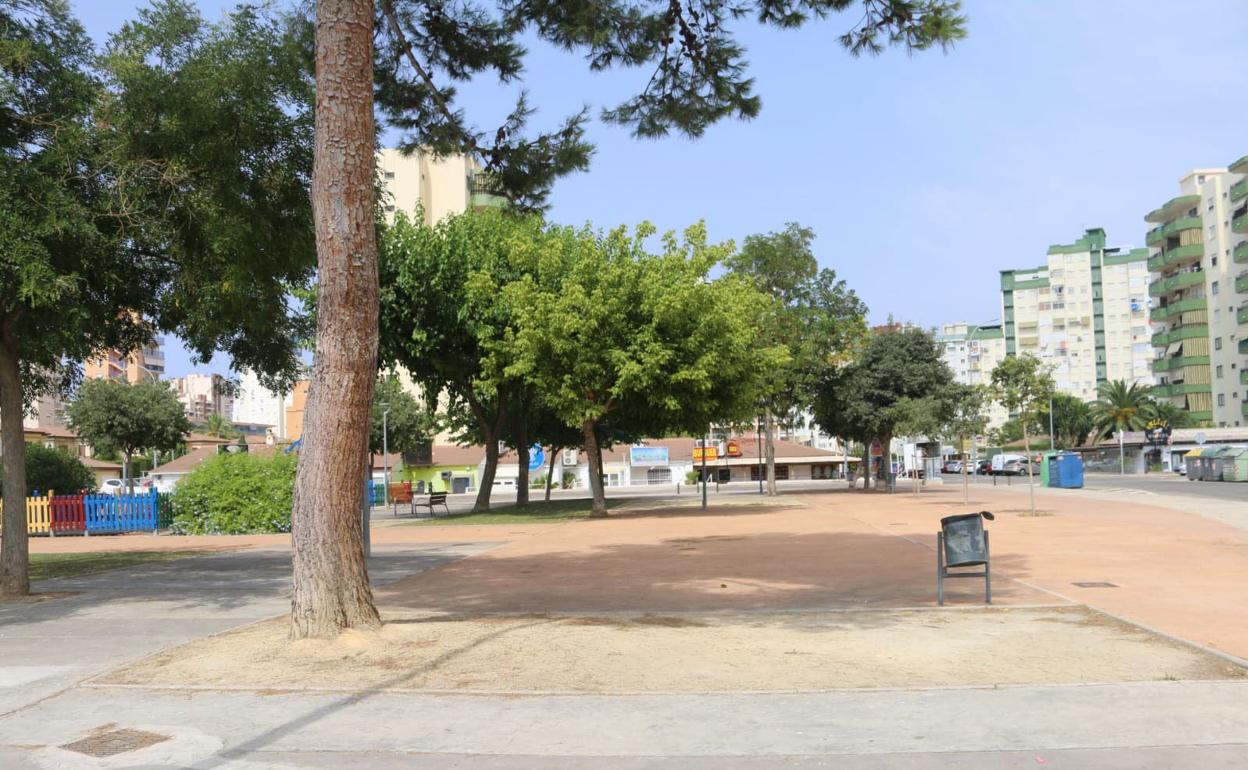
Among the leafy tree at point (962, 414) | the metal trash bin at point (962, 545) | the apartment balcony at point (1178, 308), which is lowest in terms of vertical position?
the metal trash bin at point (962, 545)

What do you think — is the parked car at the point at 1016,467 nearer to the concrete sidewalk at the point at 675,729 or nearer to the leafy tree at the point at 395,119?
the leafy tree at the point at 395,119

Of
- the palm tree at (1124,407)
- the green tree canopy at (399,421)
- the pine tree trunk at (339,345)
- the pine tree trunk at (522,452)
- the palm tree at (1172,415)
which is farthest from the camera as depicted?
the palm tree at (1124,407)

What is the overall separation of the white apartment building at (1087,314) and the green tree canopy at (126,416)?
110 metres

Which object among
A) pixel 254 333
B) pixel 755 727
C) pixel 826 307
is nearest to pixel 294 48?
pixel 254 333

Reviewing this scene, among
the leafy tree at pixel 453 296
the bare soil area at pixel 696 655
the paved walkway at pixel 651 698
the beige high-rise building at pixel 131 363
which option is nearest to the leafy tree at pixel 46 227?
the beige high-rise building at pixel 131 363

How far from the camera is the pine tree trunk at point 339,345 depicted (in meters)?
9.05

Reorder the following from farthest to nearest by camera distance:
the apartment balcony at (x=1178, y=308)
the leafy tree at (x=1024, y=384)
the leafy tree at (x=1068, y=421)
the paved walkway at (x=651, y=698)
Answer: the leafy tree at (x=1068, y=421), the apartment balcony at (x=1178, y=308), the leafy tree at (x=1024, y=384), the paved walkway at (x=651, y=698)

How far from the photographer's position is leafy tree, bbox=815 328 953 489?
47.4 meters

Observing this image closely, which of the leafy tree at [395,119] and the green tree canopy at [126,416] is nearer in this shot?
the leafy tree at [395,119]

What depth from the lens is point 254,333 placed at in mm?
14820

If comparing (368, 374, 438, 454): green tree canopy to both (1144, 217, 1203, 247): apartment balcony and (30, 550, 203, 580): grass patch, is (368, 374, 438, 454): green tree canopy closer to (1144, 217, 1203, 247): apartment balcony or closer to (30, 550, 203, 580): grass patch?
(30, 550, 203, 580): grass patch

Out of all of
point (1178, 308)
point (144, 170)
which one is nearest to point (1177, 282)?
point (1178, 308)

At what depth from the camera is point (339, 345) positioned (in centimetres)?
924

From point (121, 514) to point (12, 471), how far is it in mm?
17595
